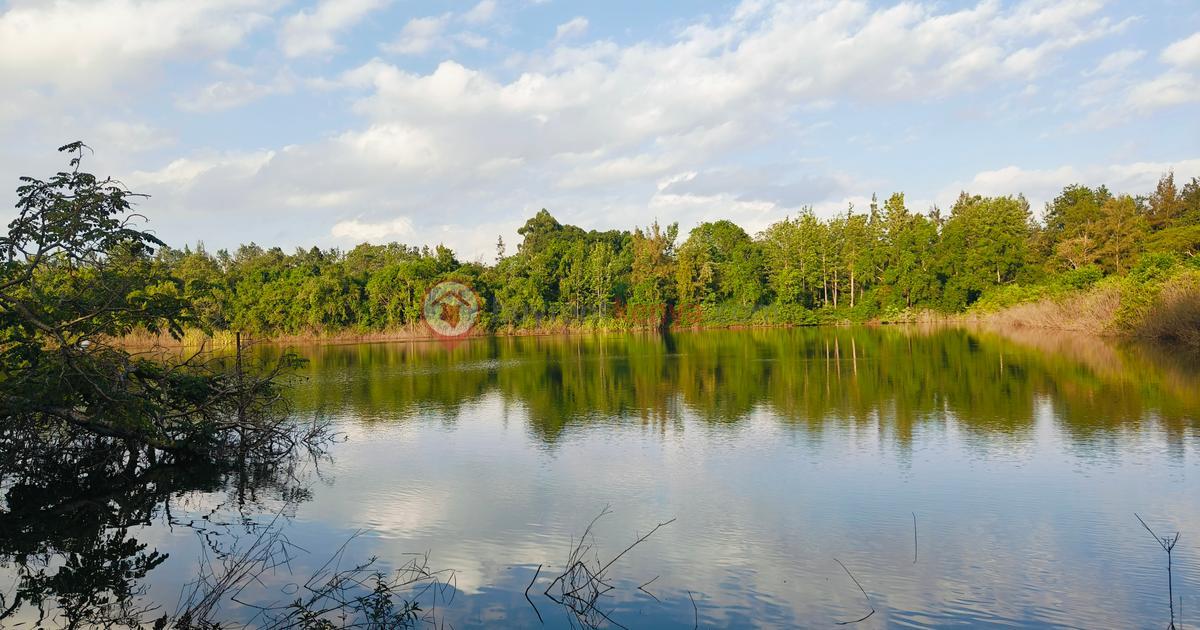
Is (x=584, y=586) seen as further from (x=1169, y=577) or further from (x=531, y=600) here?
(x=1169, y=577)

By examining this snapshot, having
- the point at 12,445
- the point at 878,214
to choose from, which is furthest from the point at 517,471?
the point at 878,214

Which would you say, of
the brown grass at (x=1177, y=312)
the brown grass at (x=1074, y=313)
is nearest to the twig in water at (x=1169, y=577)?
the brown grass at (x=1177, y=312)

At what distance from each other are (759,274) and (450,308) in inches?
1004

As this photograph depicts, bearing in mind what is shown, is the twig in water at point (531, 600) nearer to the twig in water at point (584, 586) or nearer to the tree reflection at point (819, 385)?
the twig in water at point (584, 586)

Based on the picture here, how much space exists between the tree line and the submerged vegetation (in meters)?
0.12

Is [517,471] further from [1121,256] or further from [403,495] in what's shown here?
[1121,256]

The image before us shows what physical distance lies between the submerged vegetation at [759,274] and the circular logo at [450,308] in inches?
29.6

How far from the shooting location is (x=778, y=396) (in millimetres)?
18656

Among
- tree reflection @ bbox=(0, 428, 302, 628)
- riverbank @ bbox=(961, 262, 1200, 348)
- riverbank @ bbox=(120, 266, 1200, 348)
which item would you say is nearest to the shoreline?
riverbank @ bbox=(120, 266, 1200, 348)

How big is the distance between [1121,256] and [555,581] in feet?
184

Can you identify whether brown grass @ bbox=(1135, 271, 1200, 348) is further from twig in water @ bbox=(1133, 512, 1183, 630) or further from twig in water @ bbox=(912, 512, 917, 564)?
twig in water @ bbox=(912, 512, 917, 564)

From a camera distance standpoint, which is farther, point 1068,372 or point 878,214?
point 878,214

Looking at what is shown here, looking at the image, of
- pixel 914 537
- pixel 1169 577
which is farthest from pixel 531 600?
pixel 1169 577

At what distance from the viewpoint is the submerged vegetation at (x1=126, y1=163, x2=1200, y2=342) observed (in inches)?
2088
